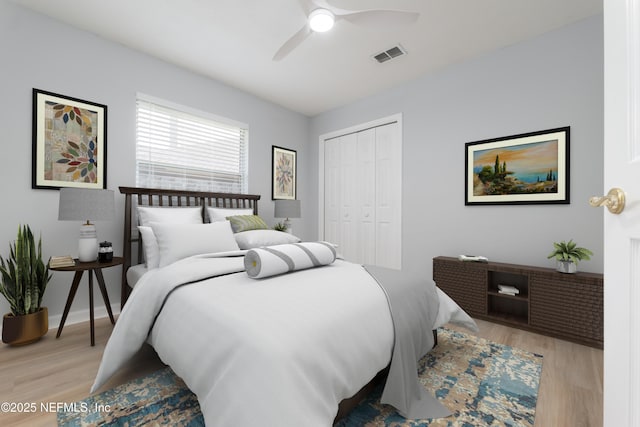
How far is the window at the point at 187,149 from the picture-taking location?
2.93 meters

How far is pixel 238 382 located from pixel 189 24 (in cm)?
283

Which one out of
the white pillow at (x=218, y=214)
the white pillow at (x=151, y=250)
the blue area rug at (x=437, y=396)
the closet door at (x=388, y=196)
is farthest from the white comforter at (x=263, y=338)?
the closet door at (x=388, y=196)

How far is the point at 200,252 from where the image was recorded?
2.24 m

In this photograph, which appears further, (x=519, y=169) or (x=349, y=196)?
(x=349, y=196)

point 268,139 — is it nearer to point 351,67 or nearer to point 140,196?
point 351,67

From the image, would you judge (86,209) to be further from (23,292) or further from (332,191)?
(332,191)

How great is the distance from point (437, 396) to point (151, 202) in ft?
9.73

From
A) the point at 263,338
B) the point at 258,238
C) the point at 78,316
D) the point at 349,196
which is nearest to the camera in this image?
the point at 263,338

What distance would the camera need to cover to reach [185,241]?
2213 mm

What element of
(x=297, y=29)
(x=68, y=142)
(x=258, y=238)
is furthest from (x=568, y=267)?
(x=68, y=142)

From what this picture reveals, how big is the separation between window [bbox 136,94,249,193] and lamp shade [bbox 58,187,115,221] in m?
0.78

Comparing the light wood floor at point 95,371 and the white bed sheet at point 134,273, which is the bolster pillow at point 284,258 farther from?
the white bed sheet at point 134,273
